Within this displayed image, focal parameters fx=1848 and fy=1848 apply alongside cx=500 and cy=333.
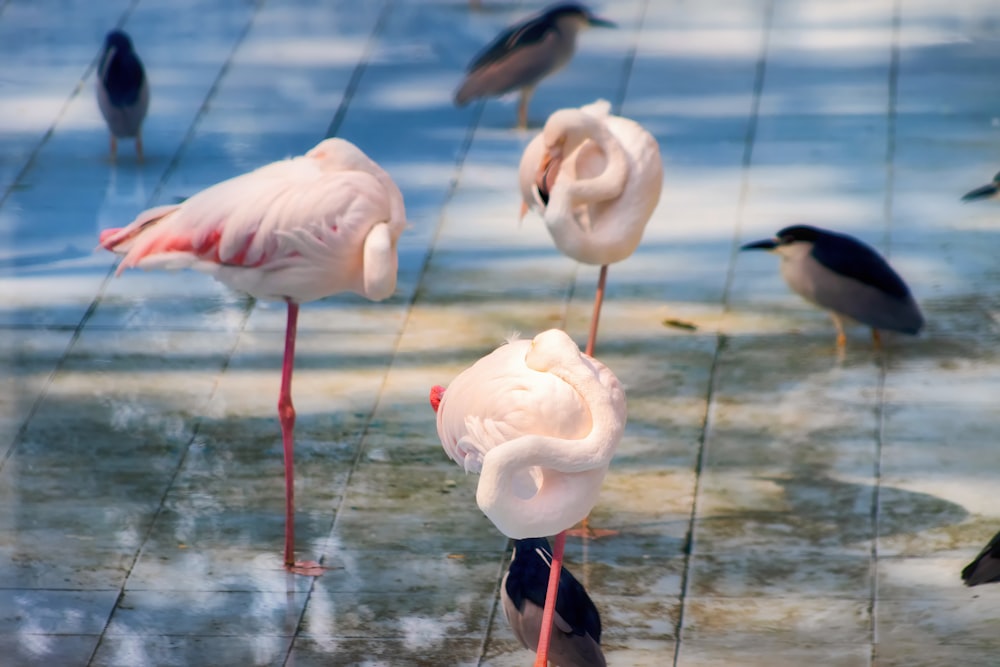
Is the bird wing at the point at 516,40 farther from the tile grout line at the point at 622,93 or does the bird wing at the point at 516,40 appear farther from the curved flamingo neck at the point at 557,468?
the curved flamingo neck at the point at 557,468

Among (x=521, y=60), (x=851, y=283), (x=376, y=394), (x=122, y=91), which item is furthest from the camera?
(x=521, y=60)

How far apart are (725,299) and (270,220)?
291cm

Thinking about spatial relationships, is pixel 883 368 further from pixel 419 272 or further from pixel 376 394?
pixel 419 272

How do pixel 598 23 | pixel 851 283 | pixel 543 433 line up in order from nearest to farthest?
pixel 543 433
pixel 851 283
pixel 598 23

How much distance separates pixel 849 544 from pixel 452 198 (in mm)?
3646

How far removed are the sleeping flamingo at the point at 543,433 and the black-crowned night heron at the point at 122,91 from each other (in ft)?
16.3

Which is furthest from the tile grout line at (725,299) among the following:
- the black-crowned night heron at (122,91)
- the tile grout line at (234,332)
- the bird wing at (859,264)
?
the black-crowned night heron at (122,91)

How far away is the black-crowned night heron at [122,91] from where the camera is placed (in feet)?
31.9

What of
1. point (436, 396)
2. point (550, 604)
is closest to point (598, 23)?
point (436, 396)

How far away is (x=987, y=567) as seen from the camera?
573 centimetres

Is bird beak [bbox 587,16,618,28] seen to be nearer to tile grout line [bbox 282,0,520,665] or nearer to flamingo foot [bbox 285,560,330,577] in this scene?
tile grout line [bbox 282,0,520,665]

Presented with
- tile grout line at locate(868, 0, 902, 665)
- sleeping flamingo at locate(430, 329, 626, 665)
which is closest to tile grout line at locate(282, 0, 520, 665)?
sleeping flamingo at locate(430, 329, 626, 665)

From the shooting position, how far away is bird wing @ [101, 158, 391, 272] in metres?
6.21

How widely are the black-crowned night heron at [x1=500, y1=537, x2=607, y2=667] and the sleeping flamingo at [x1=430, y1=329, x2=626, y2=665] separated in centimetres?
21
